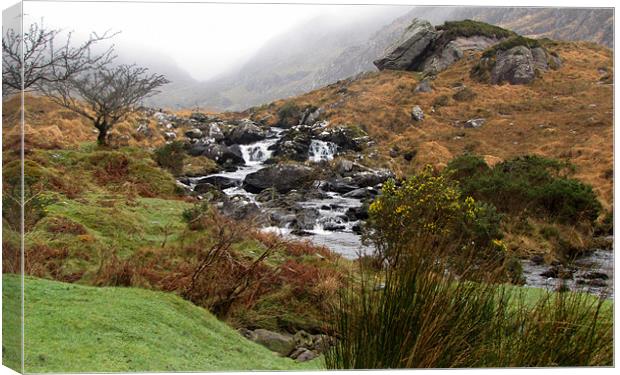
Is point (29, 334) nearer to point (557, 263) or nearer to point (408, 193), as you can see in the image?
point (408, 193)

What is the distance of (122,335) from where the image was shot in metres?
4.71

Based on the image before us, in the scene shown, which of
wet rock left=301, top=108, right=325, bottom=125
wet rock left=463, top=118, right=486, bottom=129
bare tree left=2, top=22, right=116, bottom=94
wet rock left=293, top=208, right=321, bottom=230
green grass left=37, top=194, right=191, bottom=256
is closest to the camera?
bare tree left=2, top=22, right=116, bottom=94

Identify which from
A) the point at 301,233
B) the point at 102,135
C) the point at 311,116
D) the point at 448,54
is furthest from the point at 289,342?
the point at 448,54

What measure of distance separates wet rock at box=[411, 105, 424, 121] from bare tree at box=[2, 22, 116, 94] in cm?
Answer: 281

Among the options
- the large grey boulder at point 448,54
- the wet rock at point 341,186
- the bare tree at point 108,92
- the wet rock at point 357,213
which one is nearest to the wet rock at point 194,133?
the bare tree at point 108,92

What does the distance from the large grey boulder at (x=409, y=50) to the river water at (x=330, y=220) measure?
0.99 metres

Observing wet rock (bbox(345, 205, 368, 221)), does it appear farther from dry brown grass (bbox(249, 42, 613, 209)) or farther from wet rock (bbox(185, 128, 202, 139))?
wet rock (bbox(185, 128, 202, 139))

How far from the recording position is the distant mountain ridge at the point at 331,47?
5883mm

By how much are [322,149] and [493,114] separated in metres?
1.69

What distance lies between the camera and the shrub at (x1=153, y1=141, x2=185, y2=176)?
6379 mm

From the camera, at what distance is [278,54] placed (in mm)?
6547

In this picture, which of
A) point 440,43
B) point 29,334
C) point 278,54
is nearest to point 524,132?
point 440,43

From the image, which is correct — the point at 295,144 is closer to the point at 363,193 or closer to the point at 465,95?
the point at 363,193

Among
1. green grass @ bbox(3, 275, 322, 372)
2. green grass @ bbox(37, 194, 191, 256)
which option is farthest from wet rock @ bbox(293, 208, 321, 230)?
green grass @ bbox(3, 275, 322, 372)
